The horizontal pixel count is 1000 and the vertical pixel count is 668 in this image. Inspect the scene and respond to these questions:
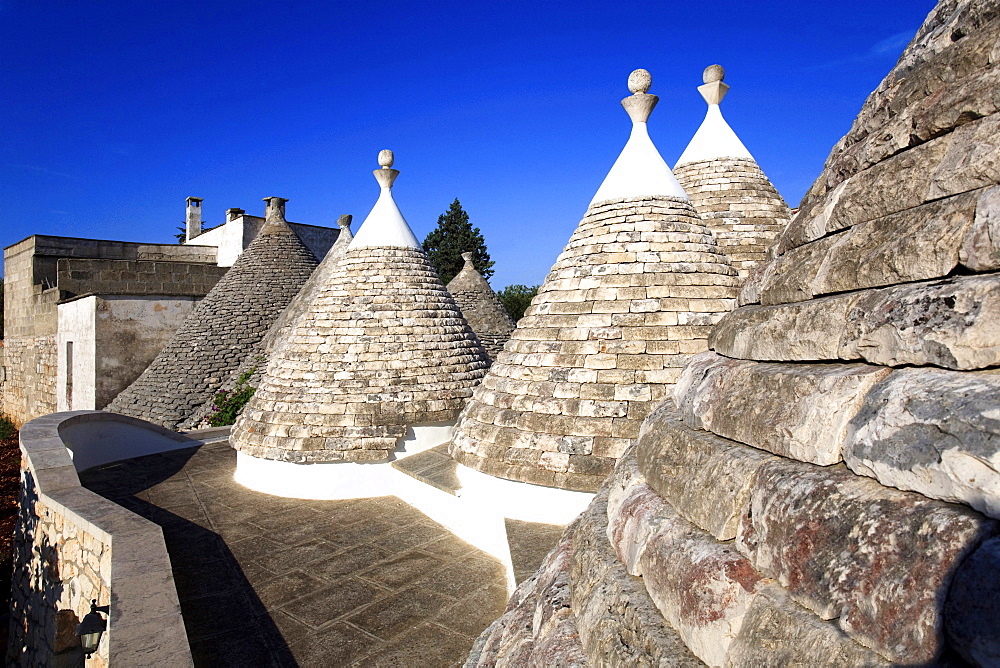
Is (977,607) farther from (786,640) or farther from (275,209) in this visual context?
(275,209)

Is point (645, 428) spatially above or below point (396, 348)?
below

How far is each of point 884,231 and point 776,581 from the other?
0.86 m

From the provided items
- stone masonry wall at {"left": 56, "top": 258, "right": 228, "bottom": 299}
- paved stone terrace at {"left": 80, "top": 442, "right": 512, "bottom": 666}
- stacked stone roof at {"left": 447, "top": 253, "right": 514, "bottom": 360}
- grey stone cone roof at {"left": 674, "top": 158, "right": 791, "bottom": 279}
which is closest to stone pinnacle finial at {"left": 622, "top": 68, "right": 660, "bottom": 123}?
grey stone cone roof at {"left": 674, "top": 158, "right": 791, "bottom": 279}

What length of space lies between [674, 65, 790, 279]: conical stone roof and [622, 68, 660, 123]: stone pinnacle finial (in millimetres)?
1980

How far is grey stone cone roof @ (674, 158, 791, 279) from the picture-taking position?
26.7 ft

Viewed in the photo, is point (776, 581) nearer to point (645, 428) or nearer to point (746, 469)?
point (746, 469)

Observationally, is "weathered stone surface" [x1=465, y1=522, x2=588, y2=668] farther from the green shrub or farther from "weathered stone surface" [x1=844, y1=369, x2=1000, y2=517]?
the green shrub

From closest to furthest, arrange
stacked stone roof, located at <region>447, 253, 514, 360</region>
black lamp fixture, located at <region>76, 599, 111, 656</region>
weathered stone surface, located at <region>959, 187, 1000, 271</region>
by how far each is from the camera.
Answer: weathered stone surface, located at <region>959, 187, 1000, 271</region> → black lamp fixture, located at <region>76, 599, 111, 656</region> → stacked stone roof, located at <region>447, 253, 514, 360</region>

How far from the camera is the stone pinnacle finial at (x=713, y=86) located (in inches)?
339

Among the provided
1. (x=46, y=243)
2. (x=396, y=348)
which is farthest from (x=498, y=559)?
(x=46, y=243)

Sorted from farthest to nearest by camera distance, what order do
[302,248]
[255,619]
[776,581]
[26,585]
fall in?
[302,248] < [26,585] < [255,619] < [776,581]

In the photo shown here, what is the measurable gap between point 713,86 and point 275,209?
13.1 m

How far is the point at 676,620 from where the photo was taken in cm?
155

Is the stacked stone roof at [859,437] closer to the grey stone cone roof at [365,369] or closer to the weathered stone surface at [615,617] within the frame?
the weathered stone surface at [615,617]
